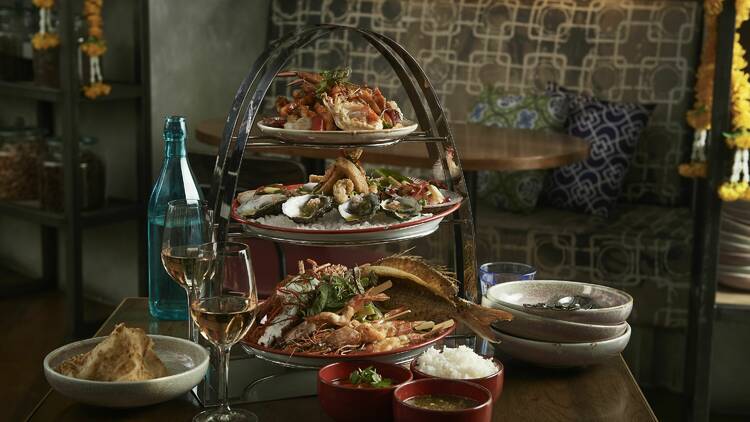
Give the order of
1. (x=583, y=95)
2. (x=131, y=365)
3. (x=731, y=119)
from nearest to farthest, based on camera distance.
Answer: (x=131, y=365), (x=731, y=119), (x=583, y=95)

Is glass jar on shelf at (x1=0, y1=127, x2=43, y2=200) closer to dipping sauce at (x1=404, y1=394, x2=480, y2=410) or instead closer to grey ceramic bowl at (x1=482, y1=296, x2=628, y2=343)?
grey ceramic bowl at (x1=482, y1=296, x2=628, y2=343)

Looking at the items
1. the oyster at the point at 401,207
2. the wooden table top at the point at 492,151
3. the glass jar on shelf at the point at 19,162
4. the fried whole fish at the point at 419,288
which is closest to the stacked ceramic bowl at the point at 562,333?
the fried whole fish at the point at 419,288

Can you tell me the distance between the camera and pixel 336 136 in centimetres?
140

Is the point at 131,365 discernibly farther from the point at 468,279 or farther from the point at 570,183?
the point at 570,183

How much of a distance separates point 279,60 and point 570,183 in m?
2.69

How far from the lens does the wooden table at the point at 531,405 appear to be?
1.29 meters

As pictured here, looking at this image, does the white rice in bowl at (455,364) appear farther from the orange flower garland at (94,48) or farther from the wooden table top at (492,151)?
the orange flower garland at (94,48)

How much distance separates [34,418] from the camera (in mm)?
1290

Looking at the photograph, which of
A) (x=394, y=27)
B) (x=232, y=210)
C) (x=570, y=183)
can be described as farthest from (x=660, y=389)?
(x=232, y=210)

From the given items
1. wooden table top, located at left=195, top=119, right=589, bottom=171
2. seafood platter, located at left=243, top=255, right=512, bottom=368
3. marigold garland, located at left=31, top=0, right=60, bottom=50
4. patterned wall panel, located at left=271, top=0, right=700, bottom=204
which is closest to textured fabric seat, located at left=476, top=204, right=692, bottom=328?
wooden table top, located at left=195, top=119, right=589, bottom=171

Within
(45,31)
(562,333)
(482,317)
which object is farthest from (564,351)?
(45,31)

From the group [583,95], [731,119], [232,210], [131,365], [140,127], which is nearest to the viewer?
[131,365]

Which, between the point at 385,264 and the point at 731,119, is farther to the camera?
the point at 731,119

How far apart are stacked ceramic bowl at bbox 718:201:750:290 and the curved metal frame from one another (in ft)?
5.36
